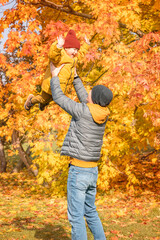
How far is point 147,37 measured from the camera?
6.27m

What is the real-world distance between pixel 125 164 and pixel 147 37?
403cm

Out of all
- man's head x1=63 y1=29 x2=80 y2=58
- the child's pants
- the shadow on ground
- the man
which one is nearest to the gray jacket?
the man

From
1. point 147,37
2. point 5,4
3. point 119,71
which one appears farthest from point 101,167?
Answer: point 5,4

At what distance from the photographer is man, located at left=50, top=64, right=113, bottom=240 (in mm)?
2705

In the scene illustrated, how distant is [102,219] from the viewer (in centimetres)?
595

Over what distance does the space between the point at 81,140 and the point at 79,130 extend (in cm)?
10

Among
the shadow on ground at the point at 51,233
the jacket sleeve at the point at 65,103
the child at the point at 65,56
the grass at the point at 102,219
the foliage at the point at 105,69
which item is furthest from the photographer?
the foliage at the point at 105,69

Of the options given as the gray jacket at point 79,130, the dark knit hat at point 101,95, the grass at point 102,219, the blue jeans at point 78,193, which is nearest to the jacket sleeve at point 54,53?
the gray jacket at point 79,130

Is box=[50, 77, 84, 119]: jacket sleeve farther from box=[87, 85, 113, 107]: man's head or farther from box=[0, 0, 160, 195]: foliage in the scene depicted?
box=[0, 0, 160, 195]: foliage

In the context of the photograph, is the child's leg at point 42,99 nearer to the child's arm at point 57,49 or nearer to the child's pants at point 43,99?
the child's pants at point 43,99

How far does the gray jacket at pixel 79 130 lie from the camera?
2686 millimetres

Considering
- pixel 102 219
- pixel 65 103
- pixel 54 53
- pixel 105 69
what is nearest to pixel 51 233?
pixel 102 219

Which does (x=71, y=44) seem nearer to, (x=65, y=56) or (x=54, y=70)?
(x=65, y=56)

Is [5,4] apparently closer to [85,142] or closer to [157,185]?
[85,142]
